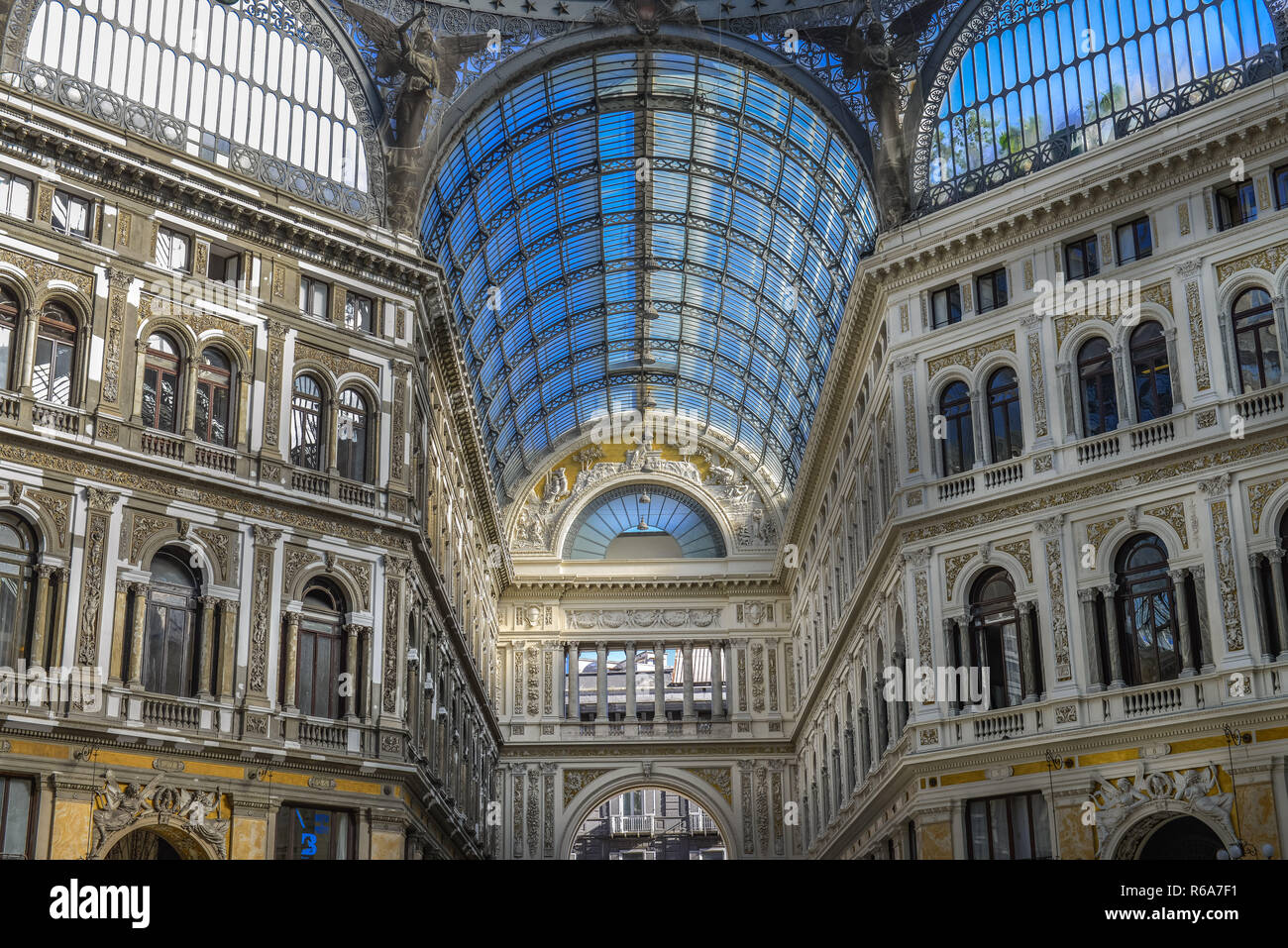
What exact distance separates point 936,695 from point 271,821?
53.2 ft

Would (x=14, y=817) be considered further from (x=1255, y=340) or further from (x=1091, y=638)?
(x=1255, y=340)

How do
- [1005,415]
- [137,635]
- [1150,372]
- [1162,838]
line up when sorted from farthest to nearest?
[1005,415] < [1150,372] < [1162,838] < [137,635]

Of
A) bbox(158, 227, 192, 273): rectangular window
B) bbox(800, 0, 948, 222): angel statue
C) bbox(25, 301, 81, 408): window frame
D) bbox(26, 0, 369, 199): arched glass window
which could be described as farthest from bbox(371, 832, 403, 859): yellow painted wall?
bbox(800, 0, 948, 222): angel statue

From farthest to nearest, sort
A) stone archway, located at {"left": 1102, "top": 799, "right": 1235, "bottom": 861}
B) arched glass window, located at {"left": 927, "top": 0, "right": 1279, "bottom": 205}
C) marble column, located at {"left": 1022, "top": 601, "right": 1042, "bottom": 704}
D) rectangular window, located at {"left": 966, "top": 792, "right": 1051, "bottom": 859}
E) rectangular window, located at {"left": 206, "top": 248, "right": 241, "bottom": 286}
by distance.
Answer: rectangular window, located at {"left": 206, "top": 248, "right": 241, "bottom": 286} < arched glass window, located at {"left": 927, "top": 0, "right": 1279, "bottom": 205} < marble column, located at {"left": 1022, "top": 601, "right": 1042, "bottom": 704} < rectangular window, located at {"left": 966, "top": 792, "right": 1051, "bottom": 859} < stone archway, located at {"left": 1102, "top": 799, "right": 1235, "bottom": 861}

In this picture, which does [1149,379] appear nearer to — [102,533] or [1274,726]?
[1274,726]

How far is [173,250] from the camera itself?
119 ft

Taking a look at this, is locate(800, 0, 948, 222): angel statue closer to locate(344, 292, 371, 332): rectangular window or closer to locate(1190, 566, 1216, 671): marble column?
locate(1190, 566, 1216, 671): marble column

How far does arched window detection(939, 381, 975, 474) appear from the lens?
130 feet

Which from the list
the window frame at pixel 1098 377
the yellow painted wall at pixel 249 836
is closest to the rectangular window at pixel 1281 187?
the window frame at pixel 1098 377

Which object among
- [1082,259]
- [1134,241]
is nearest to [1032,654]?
[1082,259]

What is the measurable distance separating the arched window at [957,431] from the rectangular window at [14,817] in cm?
2321

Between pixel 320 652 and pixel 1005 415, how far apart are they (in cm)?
1807

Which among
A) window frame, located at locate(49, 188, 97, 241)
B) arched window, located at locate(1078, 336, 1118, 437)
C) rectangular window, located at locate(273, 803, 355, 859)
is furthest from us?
arched window, located at locate(1078, 336, 1118, 437)

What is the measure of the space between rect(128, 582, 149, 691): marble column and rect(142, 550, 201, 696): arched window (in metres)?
0.23
